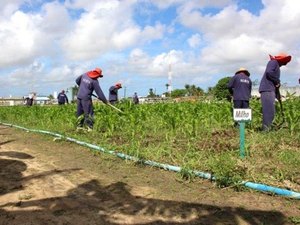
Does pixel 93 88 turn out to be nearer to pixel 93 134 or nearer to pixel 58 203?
pixel 93 134

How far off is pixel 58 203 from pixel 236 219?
78.5 inches

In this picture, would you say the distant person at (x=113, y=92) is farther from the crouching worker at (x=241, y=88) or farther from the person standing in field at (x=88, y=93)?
the crouching worker at (x=241, y=88)

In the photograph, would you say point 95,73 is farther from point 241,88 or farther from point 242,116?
point 242,116

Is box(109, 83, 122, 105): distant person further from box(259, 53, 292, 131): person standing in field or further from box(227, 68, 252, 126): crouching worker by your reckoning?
box(259, 53, 292, 131): person standing in field

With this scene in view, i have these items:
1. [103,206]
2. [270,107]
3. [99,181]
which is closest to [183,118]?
[270,107]

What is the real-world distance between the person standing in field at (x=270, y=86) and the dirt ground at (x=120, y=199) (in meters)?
3.63

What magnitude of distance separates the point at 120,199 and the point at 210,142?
311 centimetres

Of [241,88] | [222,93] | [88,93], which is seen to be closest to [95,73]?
[88,93]

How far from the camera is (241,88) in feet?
33.1

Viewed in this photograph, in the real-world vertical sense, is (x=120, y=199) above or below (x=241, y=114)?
below

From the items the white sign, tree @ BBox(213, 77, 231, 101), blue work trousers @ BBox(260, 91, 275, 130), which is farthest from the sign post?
tree @ BBox(213, 77, 231, 101)

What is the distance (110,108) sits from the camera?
443 inches

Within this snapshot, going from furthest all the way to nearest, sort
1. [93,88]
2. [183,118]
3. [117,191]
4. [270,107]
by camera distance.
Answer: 1. [93,88]
2. [183,118]
3. [270,107]
4. [117,191]

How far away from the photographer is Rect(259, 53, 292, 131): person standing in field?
860 centimetres
